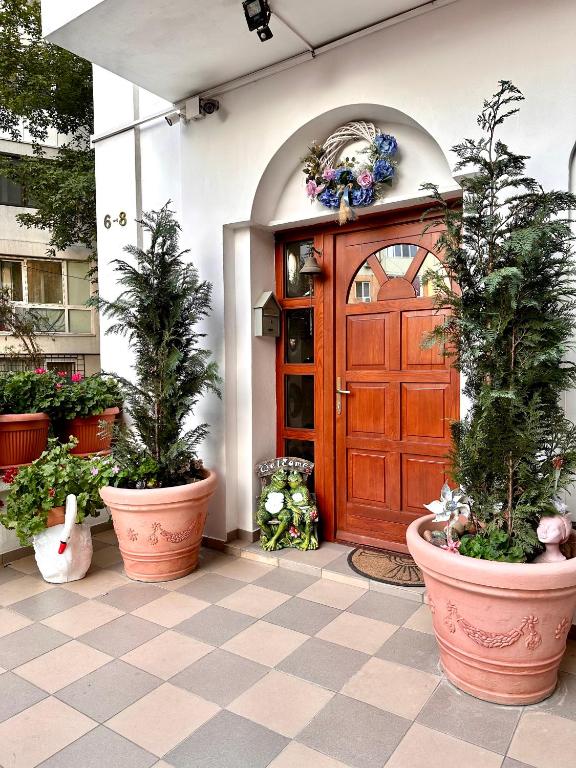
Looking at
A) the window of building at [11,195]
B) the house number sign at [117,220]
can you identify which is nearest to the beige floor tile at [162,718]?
the house number sign at [117,220]

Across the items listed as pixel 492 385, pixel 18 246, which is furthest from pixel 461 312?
pixel 18 246

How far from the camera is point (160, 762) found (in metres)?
1.75

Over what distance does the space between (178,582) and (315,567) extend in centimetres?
83

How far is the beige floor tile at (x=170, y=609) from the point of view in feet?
8.95

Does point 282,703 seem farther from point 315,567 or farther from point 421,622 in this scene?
point 315,567

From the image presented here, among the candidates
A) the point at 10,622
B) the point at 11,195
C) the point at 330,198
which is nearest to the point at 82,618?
the point at 10,622

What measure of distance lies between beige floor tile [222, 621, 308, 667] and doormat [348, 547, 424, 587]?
733 millimetres

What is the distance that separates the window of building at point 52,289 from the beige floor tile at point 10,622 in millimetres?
8532

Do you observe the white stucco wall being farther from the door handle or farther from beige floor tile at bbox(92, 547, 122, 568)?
beige floor tile at bbox(92, 547, 122, 568)

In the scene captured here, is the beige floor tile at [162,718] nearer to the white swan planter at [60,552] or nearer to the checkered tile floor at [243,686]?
the checkered tile floor at [243,686]

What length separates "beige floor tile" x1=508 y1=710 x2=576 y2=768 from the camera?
175 cm

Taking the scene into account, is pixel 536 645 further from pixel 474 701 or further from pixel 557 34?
pixel 557 34

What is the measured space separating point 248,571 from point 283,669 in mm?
1086

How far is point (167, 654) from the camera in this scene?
240 cm
